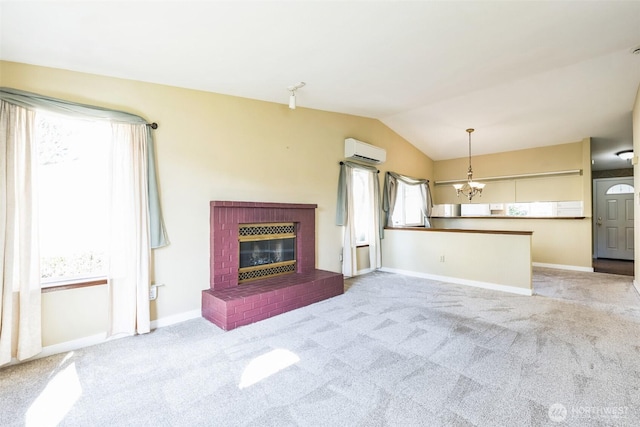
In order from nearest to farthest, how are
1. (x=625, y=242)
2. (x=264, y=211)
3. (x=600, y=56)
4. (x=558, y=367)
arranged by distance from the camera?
1. (x=558, y=367)
2. (x=600, y=56)
3. (x=264, y=211)
4. (x=625, y=242)

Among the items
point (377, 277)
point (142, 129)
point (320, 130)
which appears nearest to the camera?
point (142, 129)

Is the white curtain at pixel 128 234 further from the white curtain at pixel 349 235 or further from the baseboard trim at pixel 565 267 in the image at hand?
the baseboard trim at pixel 565 267

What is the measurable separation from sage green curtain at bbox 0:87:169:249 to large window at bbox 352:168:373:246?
3.39 meters

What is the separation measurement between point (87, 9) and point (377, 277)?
16.0 feet

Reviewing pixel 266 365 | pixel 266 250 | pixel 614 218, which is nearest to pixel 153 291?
pixel 266 250

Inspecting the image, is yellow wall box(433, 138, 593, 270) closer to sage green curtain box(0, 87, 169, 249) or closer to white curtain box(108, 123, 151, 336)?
sage green curtain box(0, 87, 169, 249)

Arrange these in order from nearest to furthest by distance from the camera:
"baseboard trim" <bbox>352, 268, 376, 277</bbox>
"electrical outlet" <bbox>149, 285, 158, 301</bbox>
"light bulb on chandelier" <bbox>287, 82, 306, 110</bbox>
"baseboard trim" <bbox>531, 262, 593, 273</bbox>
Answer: "electrical outlet" <bbox>149, 285, 158, 301</bbox> → "light bulb on chandelier" <bbox>287, 82, 306, 110</bbox> → "baseboard trim" <bbox>352, 268, 376, 277</bbox> → "baseboard trim" <bbox>531, 262, 593, 273</bbox>

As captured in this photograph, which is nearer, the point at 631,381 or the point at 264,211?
the point at 631,381

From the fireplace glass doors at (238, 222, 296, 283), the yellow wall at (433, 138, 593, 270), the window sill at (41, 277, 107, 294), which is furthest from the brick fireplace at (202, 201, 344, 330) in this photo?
the yellow wall at (433, 138, 593, 270)

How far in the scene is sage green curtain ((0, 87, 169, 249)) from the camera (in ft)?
7.32

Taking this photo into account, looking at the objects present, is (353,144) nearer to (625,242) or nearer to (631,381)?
(631,381)

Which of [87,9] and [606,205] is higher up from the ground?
[87,9]

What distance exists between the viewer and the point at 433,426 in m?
1.57

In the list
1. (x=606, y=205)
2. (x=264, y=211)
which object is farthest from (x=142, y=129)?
(x=606, y=205)
